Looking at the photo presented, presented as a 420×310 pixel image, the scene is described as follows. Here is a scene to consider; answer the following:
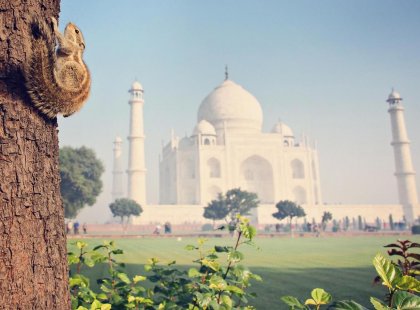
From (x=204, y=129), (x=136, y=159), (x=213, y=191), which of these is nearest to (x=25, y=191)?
(x=136, y=159)

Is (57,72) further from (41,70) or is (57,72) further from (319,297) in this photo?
(319,297)

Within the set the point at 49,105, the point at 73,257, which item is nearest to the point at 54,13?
the point at 49,105

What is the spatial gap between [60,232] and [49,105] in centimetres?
50

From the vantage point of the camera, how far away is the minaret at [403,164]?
40906mm

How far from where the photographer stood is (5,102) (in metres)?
1.39

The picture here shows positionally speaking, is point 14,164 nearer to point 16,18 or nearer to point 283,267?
point 16,18

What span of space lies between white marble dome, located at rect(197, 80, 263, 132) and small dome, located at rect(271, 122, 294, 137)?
8.73 feet

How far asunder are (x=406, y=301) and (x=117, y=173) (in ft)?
164

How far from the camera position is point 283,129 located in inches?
1858

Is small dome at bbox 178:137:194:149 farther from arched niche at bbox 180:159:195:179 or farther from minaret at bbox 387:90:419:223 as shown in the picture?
minaret at bbox 387:90:419:223

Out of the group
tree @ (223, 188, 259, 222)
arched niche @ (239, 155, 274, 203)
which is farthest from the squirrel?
arched niche @ (239, 155, 274, 203)

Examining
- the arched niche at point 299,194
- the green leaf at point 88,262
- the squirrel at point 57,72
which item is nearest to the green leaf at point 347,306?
the squirrel at point 57,72

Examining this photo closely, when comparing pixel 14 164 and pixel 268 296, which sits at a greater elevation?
pixel 14 164

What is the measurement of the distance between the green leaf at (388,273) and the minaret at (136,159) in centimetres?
3788
